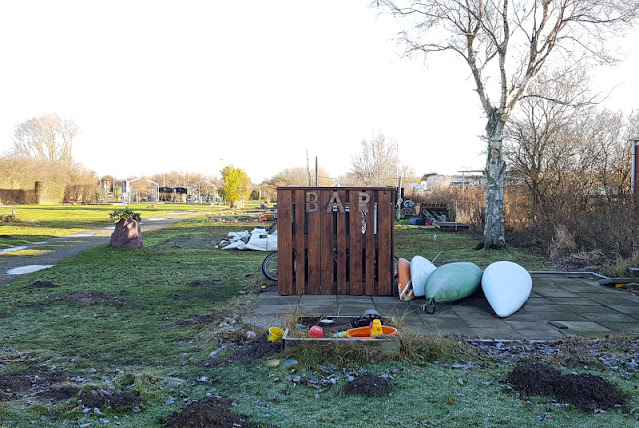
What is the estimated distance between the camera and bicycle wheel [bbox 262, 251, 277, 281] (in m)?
8.95

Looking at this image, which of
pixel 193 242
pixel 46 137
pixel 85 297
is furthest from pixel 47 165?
pixel 85 297

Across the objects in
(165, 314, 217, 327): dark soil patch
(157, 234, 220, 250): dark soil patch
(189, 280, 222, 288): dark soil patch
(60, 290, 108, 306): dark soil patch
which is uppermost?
(157, 234, 220, 250): dark soil patch

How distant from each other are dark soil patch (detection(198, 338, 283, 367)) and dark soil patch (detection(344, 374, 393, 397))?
1.10 meters

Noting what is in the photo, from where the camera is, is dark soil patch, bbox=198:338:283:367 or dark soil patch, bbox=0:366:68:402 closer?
dark soil patch, bbox=0:366:68:402

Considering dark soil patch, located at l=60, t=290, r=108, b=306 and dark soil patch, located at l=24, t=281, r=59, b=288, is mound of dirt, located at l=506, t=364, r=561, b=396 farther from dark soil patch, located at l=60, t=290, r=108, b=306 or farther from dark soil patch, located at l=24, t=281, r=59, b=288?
dark soil patch, located at l=24, t=281, r=59, b=288

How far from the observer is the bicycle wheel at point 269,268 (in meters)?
8.95

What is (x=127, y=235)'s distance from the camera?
48.8ft

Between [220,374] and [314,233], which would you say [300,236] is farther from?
[220,374]

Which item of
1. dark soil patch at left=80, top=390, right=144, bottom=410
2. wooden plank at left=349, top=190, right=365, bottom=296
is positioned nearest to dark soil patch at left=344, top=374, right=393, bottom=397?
dark soil patch at left=80, top=390, right=144, bottom=410

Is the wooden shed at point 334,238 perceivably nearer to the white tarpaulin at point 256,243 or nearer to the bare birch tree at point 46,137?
the white tarpaulin at point 256,243

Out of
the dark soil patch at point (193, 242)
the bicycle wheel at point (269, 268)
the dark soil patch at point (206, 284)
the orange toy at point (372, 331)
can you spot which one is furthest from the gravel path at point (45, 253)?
the orange toy at point (372, 331)

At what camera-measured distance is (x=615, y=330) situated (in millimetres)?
5664

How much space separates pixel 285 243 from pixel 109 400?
13.5 ft

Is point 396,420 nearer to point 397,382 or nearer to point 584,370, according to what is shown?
point 397,382
